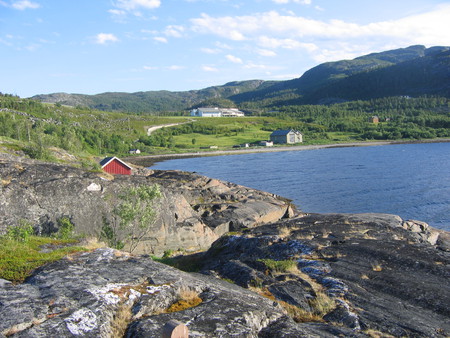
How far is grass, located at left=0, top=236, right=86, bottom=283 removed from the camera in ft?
37.0

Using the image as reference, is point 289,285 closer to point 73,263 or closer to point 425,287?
point 425,287

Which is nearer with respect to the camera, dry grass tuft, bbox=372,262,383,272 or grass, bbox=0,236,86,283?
grass, bbox=0,236,86,283

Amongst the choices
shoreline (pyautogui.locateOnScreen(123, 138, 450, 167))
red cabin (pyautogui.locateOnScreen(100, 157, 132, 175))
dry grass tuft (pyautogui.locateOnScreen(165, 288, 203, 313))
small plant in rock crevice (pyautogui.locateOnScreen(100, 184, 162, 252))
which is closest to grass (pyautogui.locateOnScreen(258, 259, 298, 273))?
dry grass tuft (pyautogui.locateOnScreen(165, 288, 203, 313))

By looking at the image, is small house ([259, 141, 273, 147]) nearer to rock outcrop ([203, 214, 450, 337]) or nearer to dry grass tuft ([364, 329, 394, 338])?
rock outcrop ([203, 214, 450, 337])

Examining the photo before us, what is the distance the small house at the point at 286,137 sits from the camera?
18062 centimetres

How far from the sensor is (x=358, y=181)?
260 feet

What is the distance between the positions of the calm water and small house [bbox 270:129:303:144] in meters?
58.2

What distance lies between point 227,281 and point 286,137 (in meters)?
168

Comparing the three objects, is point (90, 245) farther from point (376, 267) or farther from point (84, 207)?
point (376, 267)

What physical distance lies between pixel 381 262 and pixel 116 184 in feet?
68.1

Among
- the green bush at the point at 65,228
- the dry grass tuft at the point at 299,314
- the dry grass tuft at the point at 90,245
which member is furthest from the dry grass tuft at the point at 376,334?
the green bush at the point at 65,228

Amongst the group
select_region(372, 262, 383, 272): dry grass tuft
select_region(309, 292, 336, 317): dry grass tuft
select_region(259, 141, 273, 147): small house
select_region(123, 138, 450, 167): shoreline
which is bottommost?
select_region(123, 138, 450, 167): shoreline

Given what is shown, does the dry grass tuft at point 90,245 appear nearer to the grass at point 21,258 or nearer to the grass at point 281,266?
the grass at point 21,258

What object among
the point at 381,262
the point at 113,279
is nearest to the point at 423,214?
the point at 381,262
